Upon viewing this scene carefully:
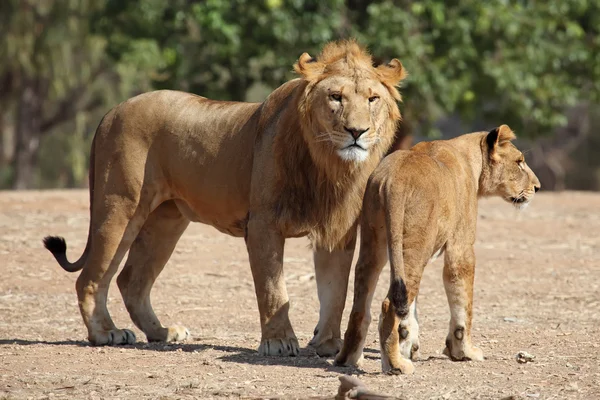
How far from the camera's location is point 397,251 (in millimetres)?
5156

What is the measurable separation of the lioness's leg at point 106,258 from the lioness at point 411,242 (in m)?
1.66

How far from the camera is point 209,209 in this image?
651cm

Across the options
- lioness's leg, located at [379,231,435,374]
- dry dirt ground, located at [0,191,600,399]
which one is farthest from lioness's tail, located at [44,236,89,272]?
lioness's leg, located at [379,231,435,374]

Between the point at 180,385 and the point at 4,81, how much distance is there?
2158 centimetres

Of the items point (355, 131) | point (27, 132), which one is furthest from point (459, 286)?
point (27, 132)

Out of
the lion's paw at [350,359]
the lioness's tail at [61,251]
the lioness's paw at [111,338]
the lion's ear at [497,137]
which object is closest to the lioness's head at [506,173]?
the lion's ear at [497,137]

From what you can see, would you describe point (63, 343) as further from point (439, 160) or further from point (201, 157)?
point (439, 160)

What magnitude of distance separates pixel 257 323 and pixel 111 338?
1170mm

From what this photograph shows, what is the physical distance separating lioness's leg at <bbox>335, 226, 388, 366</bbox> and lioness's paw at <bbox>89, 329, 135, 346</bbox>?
1617 millimetres

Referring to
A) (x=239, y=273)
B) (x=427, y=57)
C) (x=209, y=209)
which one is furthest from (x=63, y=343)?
(x=427, y=57)

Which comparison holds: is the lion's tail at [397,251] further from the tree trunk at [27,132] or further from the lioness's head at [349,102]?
the tree trunk at [27,132]

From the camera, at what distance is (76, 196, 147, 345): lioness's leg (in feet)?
21.7

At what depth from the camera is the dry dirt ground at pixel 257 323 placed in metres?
5.26

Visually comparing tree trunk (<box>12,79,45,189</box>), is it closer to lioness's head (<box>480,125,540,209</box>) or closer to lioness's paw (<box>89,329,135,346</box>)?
lioness's paw (<box>89,329,135,346</box>)
